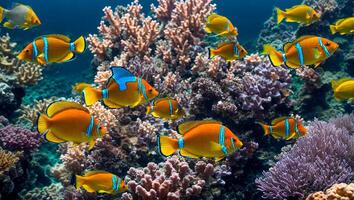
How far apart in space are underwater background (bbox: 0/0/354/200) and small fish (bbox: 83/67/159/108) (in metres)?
0.60

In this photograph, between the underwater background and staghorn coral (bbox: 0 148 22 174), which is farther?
staghorn coral (bbox: 0 148 22 174)

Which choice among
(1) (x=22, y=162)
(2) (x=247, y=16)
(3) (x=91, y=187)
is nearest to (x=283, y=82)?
(3) (x=91, y=187)

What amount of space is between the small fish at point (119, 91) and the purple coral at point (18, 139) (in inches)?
134

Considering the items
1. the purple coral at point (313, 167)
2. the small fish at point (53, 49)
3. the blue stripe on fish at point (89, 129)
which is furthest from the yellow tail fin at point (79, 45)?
the purple coral at point (313, 167)

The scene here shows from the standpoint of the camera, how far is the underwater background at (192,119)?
4746 millimetres

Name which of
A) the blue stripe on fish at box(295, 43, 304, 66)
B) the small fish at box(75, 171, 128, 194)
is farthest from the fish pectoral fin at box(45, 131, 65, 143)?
the blue stripe on fish at box(295, 43, 304, 66)

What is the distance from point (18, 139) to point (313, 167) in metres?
5.16

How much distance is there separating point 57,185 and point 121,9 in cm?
554

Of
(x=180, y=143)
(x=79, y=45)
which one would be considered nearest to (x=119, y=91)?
(x=180, y=143)

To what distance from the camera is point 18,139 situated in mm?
6328

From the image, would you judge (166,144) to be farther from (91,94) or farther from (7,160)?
(7,160)

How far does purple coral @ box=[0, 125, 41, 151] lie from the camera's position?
6.24 meters

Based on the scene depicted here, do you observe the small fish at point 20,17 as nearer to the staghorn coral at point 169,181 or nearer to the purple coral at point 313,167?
the staghorn coral at point 169,181

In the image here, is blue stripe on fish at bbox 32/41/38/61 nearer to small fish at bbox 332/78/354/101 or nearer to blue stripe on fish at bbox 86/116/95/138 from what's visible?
blue stripe on fish at bbox 86/116/95/138
